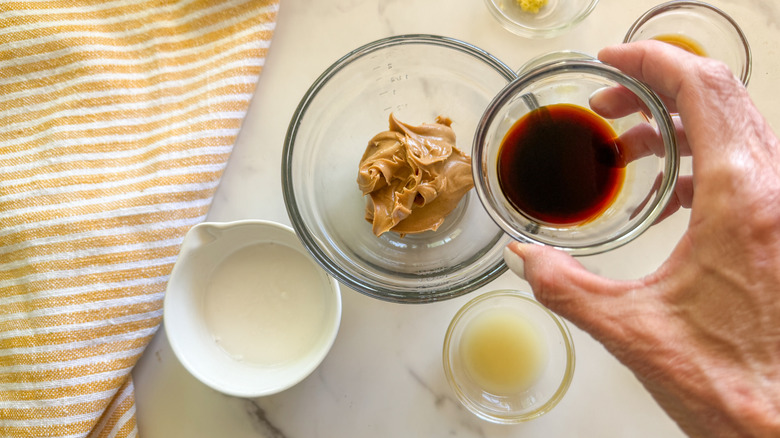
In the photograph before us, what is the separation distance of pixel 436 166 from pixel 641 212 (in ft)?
1.23

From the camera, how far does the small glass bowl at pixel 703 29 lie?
1303 mm

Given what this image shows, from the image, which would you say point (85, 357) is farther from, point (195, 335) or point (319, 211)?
point (319, 211)

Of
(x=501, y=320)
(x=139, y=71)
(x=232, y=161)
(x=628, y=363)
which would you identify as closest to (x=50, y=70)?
(x=139, y=71)

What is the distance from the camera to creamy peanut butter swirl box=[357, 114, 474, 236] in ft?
3.55

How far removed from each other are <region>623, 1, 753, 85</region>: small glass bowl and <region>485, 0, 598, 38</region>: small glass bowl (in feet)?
0.42

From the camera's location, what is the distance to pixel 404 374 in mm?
1350

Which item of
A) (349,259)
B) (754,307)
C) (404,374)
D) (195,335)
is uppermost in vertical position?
(754,307)

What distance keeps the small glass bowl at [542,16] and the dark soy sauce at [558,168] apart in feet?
1.17

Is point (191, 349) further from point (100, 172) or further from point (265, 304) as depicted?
point (100, 172)

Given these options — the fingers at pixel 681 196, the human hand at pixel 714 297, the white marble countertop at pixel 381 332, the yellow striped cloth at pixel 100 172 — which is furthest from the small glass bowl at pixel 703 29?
the yellow striped cloth at pixel 100 172

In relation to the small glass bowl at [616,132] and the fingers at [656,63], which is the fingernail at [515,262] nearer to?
the small glass bowl at [616,132]

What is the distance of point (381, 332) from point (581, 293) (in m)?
0.60

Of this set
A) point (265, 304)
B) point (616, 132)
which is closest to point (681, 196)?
point (616, 132)

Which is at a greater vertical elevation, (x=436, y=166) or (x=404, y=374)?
(x=436, y=166)
